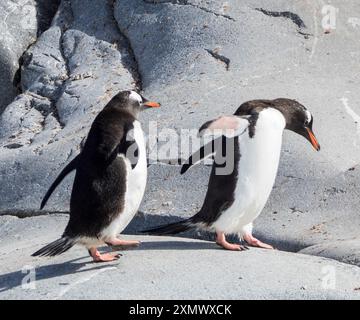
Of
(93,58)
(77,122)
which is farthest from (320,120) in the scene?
(93,58)

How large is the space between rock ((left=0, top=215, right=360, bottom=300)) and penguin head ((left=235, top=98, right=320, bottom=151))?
61 centimetres

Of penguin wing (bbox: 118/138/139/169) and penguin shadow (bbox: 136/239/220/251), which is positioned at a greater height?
penguin wing (bbox: 118/138/139/169)

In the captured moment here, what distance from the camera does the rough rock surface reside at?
5.02 meters

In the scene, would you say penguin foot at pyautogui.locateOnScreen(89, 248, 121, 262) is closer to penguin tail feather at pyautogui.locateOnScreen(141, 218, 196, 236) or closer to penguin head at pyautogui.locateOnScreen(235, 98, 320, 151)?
penguin tail feather at pyautogui.locateOnScreen(141, 218, 196, 236)

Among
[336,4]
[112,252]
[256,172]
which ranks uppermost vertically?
[336,4]

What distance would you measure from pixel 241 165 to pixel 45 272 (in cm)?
98

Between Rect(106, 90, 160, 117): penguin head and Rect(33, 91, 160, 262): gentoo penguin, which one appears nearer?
Rect(33, 91, 160, 262): gentoo penguin

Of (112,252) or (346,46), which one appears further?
(346,46)

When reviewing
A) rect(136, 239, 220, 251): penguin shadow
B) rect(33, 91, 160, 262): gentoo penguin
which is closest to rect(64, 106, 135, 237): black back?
rect(33, 91, 160, 262): gentoo penguin

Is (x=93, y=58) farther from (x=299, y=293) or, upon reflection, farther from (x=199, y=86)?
(x=299, y=293)

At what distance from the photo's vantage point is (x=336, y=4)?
7129 mm

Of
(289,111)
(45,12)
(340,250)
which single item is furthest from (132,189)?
(45,12)

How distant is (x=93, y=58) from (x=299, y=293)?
370cm
